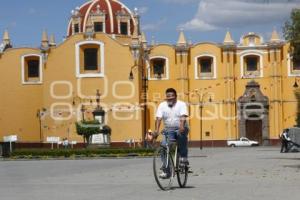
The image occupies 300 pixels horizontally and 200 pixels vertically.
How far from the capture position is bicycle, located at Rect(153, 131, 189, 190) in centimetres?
1103

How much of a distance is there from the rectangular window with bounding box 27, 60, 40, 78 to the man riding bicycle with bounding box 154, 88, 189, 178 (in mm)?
58435

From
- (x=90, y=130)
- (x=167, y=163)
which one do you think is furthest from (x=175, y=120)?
(x=90, y=130)

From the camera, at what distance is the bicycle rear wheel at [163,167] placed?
11.0 metres

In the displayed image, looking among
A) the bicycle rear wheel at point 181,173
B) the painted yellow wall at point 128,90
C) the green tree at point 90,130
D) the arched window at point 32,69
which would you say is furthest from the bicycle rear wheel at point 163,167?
the arched window at point 32,69

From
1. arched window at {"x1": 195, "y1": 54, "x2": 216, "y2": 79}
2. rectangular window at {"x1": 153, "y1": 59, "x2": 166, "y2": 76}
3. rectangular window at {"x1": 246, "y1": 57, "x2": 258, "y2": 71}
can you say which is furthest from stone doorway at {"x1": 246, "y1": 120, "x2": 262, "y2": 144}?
rectangular window at {"x1": 153, "y1": 59, "x2": 166, "y2": 76}

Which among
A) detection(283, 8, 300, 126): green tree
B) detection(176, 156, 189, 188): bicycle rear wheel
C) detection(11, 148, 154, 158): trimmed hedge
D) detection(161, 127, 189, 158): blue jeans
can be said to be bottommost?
detection(11, 148, 154, 158): trimmed hedge

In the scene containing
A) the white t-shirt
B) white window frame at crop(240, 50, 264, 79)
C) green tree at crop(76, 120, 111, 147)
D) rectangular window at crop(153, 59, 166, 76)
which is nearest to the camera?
the white t-shirt

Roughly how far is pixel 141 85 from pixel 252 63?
11.1 metres

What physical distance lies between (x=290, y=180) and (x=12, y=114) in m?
57.4

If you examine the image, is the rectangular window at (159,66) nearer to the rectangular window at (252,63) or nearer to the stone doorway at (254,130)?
the rectangular window at (252,63)

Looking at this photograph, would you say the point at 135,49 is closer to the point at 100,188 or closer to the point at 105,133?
the point at 105,133

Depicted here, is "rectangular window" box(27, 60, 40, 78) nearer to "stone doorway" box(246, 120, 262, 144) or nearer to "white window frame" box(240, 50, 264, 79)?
"white window frame" box(240, 50, 264, 79)

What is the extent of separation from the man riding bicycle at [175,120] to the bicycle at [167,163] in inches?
4.3

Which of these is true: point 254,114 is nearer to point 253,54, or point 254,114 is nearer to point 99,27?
point 253,54
